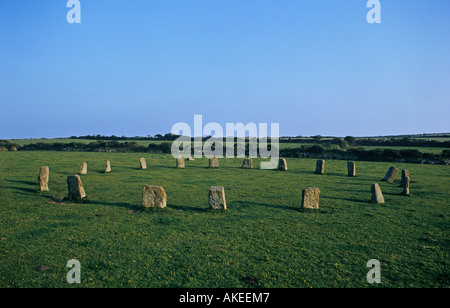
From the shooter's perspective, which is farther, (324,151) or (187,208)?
(324,151)

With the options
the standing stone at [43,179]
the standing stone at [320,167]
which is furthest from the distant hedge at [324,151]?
the standing stone at [43,179]

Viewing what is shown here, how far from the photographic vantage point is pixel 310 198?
13016 millimetres

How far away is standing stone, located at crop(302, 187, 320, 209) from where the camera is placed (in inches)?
509

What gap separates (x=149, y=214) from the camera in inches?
471

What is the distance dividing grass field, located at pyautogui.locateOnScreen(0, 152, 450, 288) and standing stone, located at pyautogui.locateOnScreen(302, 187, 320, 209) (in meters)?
0.46

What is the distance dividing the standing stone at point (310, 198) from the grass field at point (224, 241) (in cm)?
46

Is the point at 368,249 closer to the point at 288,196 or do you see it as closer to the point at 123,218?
the point at 288,196

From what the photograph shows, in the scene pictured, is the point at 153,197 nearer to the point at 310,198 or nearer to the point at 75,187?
the point at 75,187

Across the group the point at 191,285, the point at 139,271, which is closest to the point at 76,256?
the point at 139,271

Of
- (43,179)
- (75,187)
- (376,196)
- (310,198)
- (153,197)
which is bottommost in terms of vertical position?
(376,196)

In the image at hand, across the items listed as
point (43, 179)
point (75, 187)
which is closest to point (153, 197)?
point (75, 187)

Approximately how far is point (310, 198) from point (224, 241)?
5.99m

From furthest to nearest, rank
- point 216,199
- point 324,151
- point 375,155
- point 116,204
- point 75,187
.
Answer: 1. point 324,151
2. point 375,155
3. point 75,187
4. point 116,204
5. point 216,199

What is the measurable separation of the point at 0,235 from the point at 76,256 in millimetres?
3728
